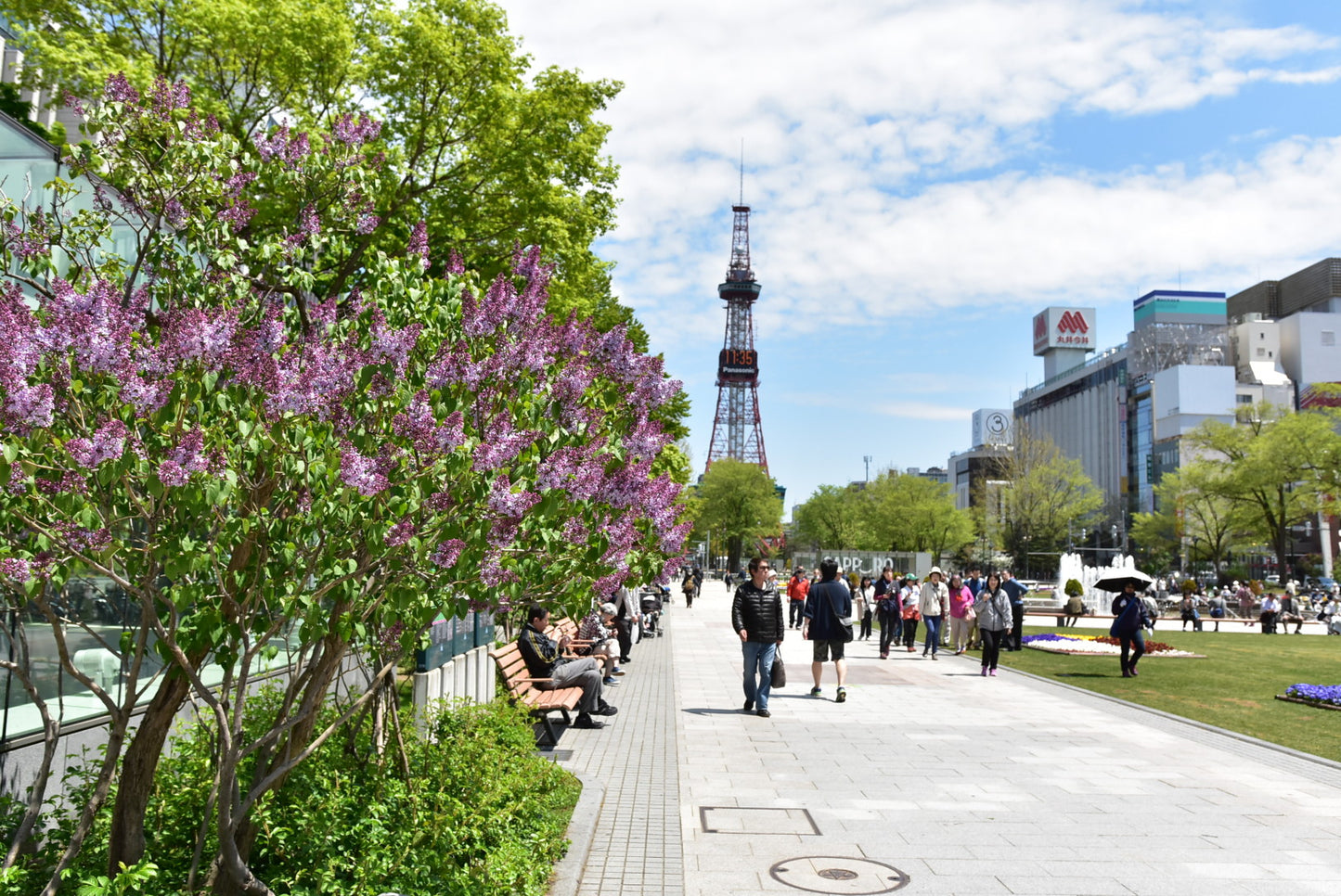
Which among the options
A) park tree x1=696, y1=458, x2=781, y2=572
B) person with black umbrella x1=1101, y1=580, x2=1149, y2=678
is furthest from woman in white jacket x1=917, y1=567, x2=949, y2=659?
park tree x1=696, y1=458, x2=781, y2=572

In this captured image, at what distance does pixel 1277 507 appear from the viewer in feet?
197

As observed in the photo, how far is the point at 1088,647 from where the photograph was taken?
2322cm

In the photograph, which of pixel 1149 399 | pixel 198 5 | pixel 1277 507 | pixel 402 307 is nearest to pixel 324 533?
pixel 402 307

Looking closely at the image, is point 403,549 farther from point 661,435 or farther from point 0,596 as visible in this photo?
point 0,596

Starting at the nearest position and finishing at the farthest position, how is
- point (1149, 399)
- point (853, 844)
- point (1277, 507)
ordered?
point (853, 844), point (1277, 507), point (1149, 399)

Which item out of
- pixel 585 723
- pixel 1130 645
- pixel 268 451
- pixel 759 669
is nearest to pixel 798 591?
pixel 1130 645

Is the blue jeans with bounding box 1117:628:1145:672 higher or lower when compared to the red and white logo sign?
lower

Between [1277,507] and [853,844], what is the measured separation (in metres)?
62.7


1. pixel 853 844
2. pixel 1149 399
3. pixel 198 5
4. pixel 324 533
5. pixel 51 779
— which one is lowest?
pixel 853 844

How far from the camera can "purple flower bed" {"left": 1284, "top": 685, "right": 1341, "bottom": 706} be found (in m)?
14.0

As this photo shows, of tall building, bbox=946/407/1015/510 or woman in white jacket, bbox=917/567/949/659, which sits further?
tall building, bbox=946/407/1015/510

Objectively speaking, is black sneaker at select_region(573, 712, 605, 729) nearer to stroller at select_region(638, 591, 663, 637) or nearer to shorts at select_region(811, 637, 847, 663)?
shorts at select_region(811, 637, 847, 663)

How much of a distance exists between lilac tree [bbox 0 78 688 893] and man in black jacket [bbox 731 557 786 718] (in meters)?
6.75

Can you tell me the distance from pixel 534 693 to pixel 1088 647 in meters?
16.7
